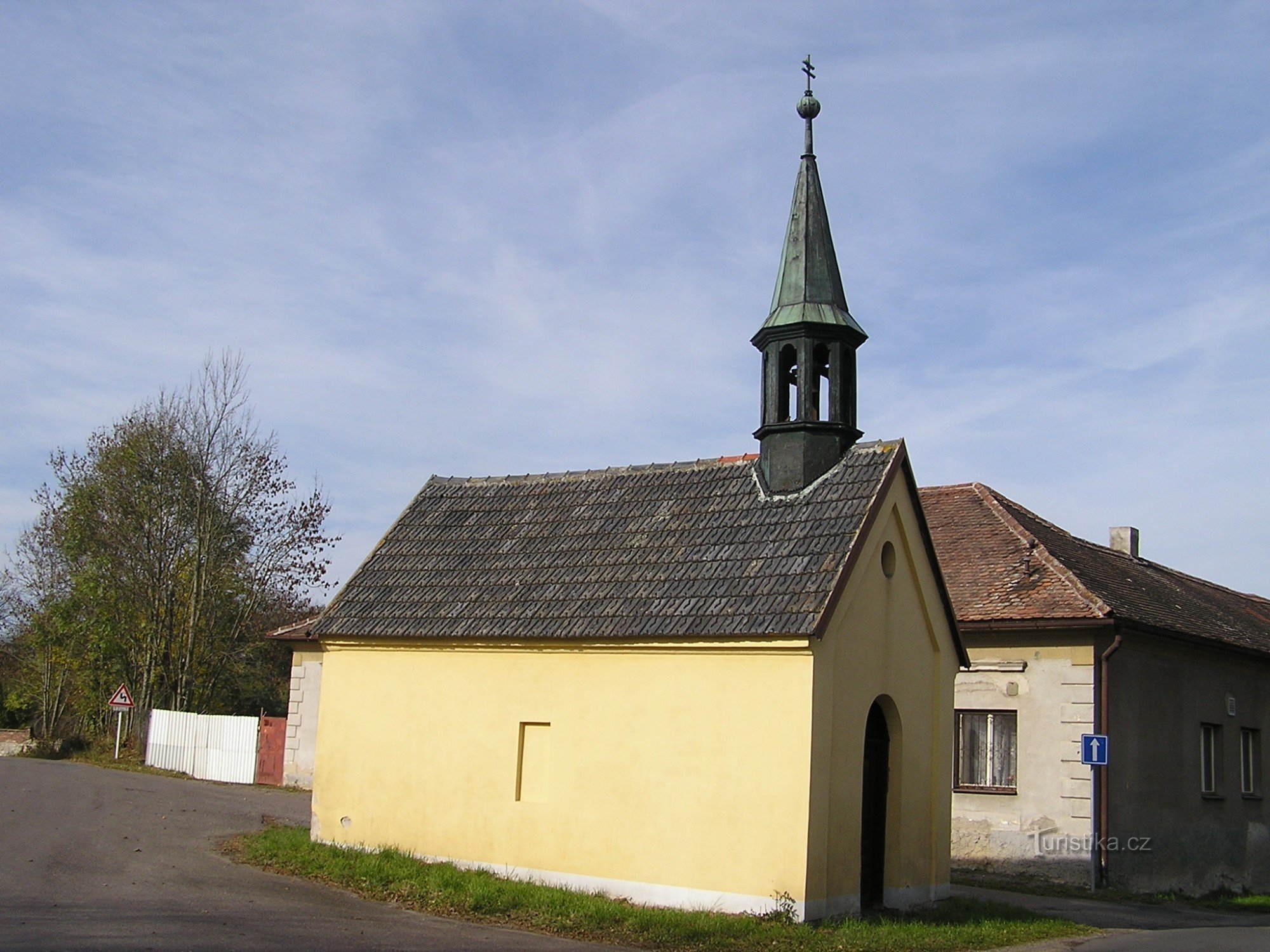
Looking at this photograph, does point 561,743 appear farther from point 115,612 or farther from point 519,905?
point 115,612

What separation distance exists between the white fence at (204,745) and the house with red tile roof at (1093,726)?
1876 centimetres

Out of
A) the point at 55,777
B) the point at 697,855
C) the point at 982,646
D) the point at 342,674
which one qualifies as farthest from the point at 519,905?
the point at 55,777

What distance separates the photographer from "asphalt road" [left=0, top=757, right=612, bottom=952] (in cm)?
984

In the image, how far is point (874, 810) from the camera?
13938 millimetres

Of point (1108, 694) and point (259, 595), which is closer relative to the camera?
point (1108, 694)

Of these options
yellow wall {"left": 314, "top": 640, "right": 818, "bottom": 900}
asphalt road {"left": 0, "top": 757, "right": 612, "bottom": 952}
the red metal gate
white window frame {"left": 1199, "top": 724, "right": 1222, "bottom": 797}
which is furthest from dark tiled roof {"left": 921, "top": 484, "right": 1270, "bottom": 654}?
the red metal gate

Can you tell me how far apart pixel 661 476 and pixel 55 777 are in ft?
56.8

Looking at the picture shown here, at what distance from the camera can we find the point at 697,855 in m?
12.7

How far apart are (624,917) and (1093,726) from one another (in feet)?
32.6

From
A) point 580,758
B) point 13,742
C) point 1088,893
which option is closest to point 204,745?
point 13,742

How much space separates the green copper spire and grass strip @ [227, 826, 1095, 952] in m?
7.12

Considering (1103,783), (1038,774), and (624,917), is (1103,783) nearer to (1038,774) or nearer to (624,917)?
(1038,774)

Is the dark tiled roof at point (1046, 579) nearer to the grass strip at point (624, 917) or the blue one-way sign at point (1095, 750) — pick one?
the blue one-way sign at point (1095, 750)

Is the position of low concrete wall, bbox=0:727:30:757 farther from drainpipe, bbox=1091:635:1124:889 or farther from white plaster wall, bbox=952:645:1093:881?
drainpipe, bbox=1091:635:1124:889
